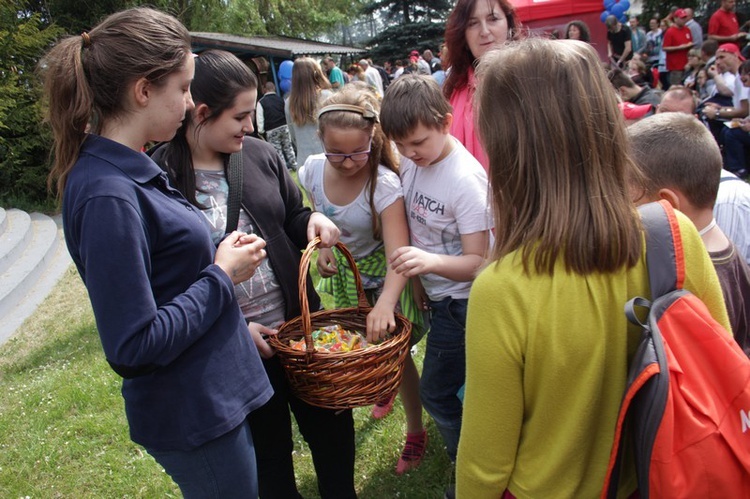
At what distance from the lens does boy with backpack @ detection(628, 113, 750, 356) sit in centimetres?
178

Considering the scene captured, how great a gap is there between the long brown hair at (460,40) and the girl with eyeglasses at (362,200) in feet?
2.12

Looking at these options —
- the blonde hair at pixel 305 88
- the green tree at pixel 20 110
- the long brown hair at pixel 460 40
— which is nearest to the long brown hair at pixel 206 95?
the long brown hair at pixel 460 40

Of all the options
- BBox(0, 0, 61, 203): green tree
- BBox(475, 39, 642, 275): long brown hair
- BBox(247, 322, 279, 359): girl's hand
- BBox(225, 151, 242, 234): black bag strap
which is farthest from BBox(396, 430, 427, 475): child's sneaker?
BBox(0, 0, 61, 203): green tree

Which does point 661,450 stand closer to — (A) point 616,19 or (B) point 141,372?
(B) point 141,372

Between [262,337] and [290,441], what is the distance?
0.45 meters

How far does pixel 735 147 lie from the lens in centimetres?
722

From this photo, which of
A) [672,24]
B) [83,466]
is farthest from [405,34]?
[83,466]

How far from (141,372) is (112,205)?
0.41 meters

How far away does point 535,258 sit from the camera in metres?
1.16

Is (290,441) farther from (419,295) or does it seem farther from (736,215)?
(736,215)

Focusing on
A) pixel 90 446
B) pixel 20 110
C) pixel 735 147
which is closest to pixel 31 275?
pixel 90 446

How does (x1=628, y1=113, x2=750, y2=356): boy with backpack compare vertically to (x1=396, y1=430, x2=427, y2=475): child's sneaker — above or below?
above

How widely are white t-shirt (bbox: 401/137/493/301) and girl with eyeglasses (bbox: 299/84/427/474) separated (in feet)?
0.19

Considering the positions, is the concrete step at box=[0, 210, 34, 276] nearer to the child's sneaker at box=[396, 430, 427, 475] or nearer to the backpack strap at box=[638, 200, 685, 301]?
the child's sneaker at box=[396, 430, 427, 475]
